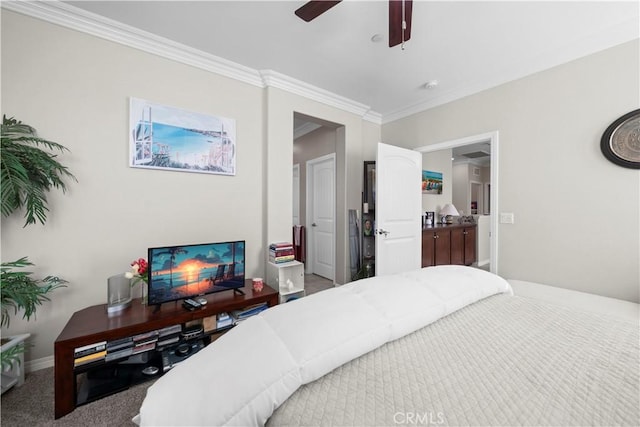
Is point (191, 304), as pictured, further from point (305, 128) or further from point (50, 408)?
point (305, 128)

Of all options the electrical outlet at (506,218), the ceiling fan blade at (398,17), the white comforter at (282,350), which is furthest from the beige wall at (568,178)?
the white comforter at (282,350)

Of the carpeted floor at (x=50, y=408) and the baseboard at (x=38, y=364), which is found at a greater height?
the baseboard at (x=38, y=364)

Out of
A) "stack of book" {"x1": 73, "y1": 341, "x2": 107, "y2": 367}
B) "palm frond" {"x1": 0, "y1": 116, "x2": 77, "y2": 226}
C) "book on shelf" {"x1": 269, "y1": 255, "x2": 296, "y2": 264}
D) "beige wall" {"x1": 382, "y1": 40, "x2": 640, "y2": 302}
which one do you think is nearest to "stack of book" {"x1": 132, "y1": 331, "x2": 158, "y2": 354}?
"stack of book" {"x1": 73, "y1": 341, "x2": 107, "y2": 367}

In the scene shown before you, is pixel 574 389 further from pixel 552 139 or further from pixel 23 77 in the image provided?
pixel 23 77

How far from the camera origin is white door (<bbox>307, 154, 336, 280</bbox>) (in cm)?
396

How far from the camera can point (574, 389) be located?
24.7 inches

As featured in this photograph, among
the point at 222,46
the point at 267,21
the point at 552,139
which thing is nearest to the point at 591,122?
the point at 552,139

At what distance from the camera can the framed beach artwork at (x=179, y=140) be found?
2094mm

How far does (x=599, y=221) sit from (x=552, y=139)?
80 cm

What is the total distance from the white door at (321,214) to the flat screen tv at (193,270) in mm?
1961

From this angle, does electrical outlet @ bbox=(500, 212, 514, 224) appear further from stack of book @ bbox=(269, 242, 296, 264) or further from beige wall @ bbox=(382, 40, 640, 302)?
stack of book @ bbox=(269, 242, 296, 264)

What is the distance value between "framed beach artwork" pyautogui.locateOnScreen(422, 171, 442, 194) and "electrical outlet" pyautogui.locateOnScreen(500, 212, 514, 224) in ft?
5.94

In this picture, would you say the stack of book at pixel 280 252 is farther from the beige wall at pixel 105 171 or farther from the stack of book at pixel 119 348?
the stack of book at pixel 119 348

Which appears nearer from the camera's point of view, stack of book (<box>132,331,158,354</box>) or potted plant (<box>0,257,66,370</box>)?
potted plant (<box>0,257,66,370</box>)
